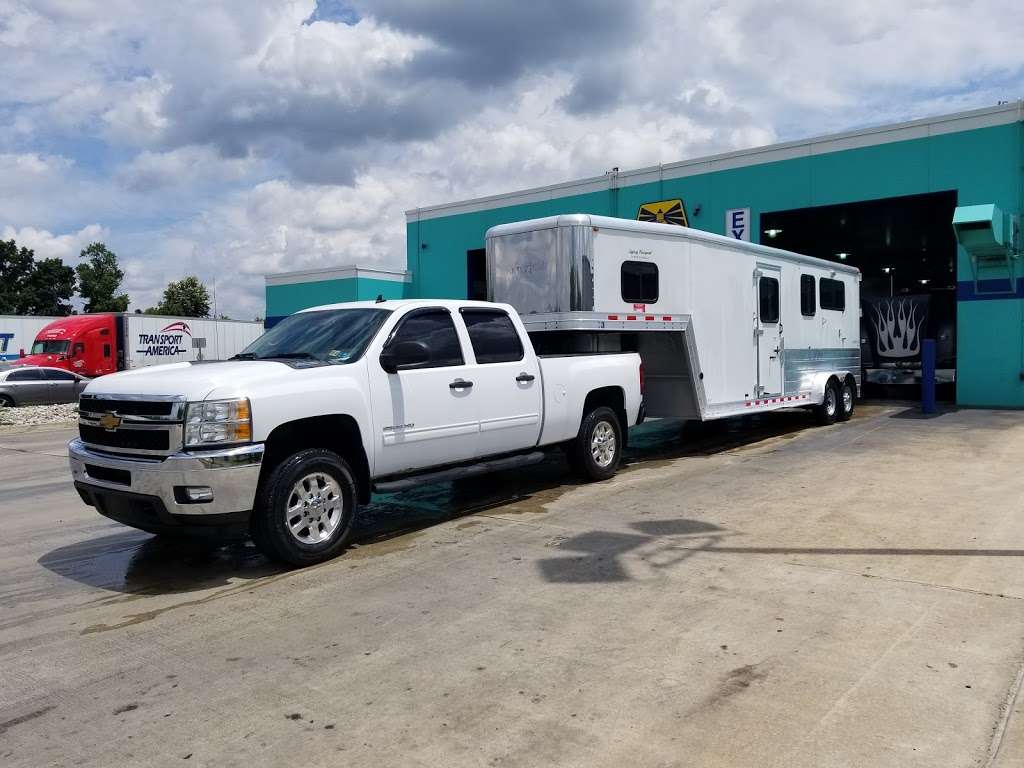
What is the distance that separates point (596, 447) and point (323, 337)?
143 inches

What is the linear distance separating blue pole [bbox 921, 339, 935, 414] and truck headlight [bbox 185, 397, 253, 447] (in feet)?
48.4

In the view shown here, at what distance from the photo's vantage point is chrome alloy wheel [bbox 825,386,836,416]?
48.5 ft

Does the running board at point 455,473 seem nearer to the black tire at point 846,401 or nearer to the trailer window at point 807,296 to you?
the trailer window at point 807,296

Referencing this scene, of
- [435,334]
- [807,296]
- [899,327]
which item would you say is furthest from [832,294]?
[435,334]

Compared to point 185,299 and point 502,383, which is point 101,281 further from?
point 502,383

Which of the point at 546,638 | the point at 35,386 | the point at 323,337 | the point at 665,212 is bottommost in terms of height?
the point at 546,638

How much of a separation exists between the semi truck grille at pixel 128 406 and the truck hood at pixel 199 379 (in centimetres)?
7

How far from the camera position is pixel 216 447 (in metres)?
5.52

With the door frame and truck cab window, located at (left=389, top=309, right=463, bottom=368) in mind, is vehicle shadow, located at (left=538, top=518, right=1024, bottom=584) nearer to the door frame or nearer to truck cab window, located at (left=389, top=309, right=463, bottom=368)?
truck cab window, located at (left=389, top=309, right=463, bottom=368)

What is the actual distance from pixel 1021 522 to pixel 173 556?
720 cm

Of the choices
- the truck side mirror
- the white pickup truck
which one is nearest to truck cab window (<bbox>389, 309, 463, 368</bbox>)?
the white pickup truck

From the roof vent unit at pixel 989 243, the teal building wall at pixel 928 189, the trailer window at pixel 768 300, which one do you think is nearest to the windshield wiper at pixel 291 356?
the trailer window at pixel 768 300

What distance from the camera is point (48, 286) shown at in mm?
76438

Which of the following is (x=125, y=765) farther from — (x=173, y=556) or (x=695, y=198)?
(x=695, y=198)
